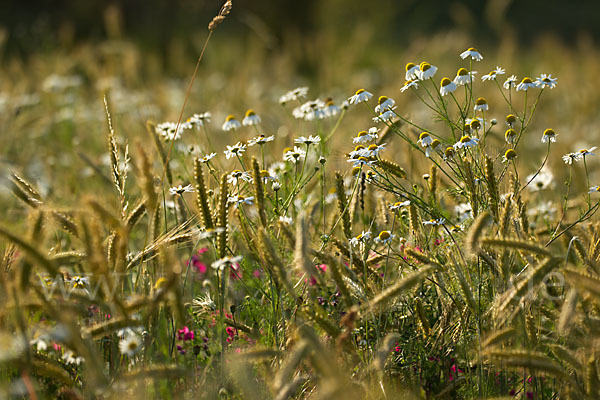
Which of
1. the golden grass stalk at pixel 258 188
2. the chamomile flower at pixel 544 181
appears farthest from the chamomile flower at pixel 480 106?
the golden grass stalk at pixel 258 188

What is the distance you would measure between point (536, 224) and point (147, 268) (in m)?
1.76

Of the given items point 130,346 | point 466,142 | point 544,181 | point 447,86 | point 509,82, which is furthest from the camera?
point 544,181

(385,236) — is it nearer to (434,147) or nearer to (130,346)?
(434,147)

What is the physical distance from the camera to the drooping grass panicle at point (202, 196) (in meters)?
1.73

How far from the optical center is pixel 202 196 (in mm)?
1745

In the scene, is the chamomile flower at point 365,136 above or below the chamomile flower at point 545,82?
above

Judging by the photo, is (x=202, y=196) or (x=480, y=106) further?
(x=480, y=106)

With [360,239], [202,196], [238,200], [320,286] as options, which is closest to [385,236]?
[360,239]

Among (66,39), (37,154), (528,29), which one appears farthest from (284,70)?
(528,29)

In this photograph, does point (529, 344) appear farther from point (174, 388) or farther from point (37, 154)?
point (37, 154)

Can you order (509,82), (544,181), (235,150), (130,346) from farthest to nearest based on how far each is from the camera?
(544,181) → (235,150) → (509,82) → (130,346)

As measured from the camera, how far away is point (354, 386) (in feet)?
5.18

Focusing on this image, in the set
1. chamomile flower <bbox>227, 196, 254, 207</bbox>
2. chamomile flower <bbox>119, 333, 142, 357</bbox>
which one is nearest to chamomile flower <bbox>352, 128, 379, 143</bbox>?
chamomile flower <bbox>227, 196, 254, 207</bbox>

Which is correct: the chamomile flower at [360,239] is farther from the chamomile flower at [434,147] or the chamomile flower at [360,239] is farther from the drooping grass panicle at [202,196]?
the drooping grass panicle at [202,196]
